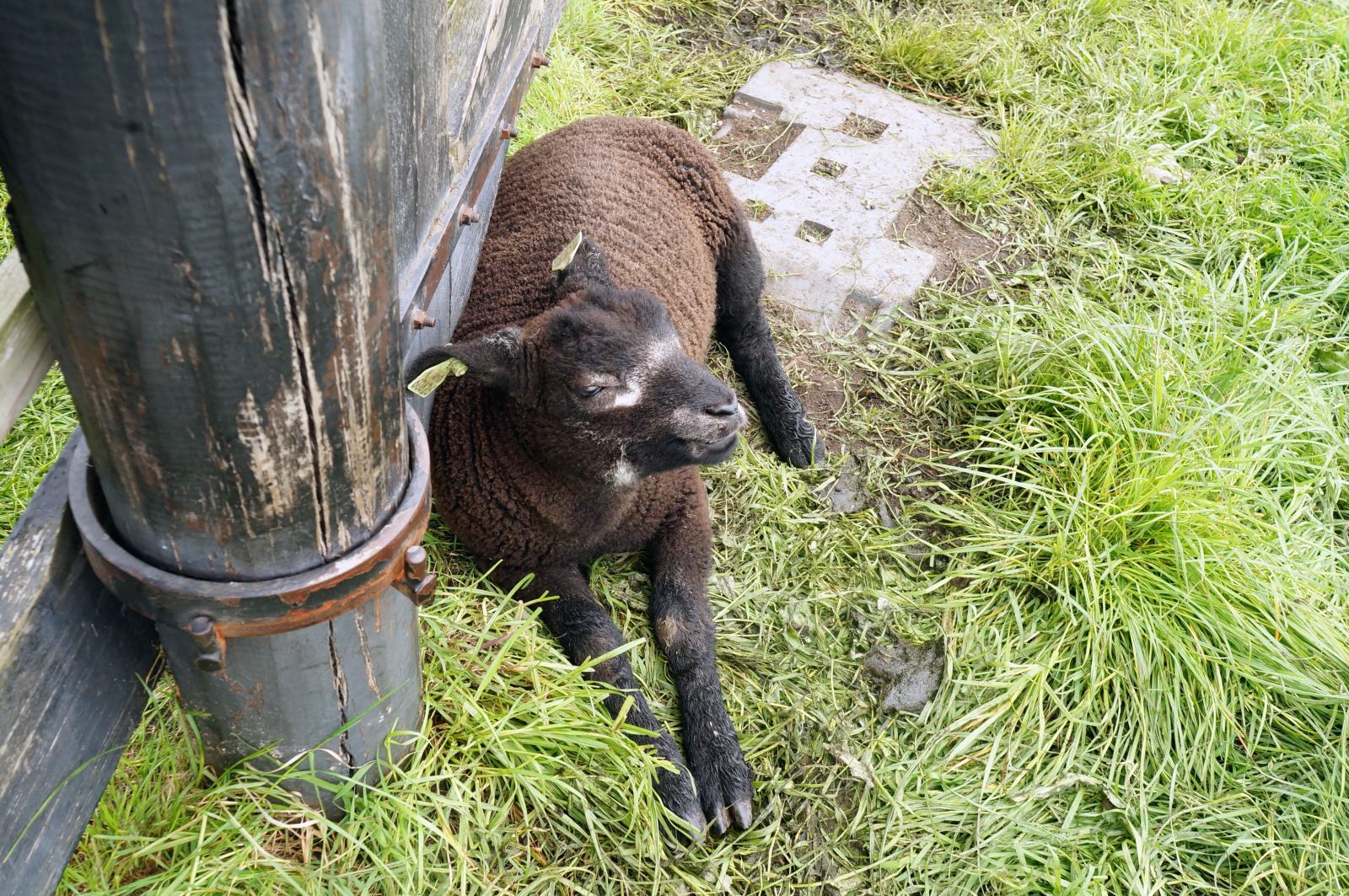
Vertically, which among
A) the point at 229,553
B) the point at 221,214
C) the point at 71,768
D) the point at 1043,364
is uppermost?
the point at 221,214

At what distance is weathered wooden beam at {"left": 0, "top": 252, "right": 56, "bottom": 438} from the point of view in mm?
1503

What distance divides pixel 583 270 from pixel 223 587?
1.88m

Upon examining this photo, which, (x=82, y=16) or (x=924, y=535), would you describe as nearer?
(x=82, y=16)

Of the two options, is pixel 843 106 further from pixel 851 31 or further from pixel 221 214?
pixel 221 214

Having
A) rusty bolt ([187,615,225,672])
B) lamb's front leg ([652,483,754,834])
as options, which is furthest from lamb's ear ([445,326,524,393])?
rusty bolt ([187,615,225,672])

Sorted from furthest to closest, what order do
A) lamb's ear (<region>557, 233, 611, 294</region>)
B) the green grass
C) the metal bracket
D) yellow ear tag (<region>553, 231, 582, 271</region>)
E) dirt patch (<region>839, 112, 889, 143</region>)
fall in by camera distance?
1. dirt patch (<region>839, 112, 889, 143</region>)
2. lamb's ear (<region>557, 233, 611, 294</region>)
3. yellow ear tag (<region>553, 231, 582, 271</region>)
4. the green grass
5. the metal bracket

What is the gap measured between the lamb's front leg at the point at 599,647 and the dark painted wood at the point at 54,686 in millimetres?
1310

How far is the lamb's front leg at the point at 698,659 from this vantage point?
309cm

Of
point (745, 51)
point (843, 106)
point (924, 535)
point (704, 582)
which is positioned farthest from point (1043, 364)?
point (745, 51)

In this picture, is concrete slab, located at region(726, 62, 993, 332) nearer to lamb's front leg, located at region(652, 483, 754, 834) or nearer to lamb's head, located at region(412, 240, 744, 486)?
lamb's front leg, located at region(652, 483, 754, 834)

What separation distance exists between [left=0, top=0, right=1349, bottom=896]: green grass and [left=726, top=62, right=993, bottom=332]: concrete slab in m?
0.29

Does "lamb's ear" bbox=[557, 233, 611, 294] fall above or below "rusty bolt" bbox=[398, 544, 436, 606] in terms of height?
below

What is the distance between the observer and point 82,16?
106 cm

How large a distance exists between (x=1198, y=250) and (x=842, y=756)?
359cm
